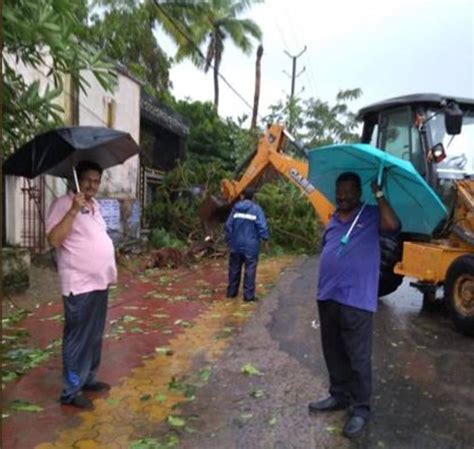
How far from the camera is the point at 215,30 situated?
30.0m

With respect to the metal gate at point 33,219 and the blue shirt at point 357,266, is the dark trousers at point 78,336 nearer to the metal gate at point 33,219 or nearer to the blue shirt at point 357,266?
the blue shirt at point 357,266

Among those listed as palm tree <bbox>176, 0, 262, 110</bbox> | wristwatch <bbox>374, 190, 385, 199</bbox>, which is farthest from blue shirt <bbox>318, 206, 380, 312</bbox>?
palm tree <bbox>176, 0, 262, 110</bbox>

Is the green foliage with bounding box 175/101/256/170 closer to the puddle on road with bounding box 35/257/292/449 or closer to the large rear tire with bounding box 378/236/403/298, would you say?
the large rear tire with bounding box 378/236/403/298

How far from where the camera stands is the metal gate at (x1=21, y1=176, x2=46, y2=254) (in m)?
10.1

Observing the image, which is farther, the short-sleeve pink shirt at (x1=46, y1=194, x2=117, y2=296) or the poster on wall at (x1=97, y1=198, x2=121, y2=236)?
the poster on wall at (x1=97, y1=198, x2=121, y2=236)

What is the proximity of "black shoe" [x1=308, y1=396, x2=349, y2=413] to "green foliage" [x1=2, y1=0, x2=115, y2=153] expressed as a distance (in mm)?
2987

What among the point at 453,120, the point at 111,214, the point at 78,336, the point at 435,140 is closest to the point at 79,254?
the point at 78,336

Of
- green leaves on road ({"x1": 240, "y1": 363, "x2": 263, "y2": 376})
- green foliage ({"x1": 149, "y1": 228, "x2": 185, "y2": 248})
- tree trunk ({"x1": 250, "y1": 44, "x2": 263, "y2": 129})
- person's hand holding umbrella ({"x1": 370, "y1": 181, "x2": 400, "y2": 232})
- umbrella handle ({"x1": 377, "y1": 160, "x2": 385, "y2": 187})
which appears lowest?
green leaves on road ({"x1": 240, "y1": 363, "x2": 263, "y2": 376})

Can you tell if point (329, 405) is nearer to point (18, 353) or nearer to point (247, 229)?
point (18, 353)

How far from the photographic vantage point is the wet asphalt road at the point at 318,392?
4.02m

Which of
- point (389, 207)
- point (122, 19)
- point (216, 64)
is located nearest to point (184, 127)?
point (122, 19)

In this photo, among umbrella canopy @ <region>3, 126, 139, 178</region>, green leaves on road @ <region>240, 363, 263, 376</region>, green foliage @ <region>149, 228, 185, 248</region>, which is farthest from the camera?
green foliage @ <region>149, 228, 185, 248</region>

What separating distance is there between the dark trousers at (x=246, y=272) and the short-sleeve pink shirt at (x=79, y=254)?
461 cm

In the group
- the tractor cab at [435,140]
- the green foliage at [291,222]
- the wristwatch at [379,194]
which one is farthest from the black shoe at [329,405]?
the green foliage at [291,222]
